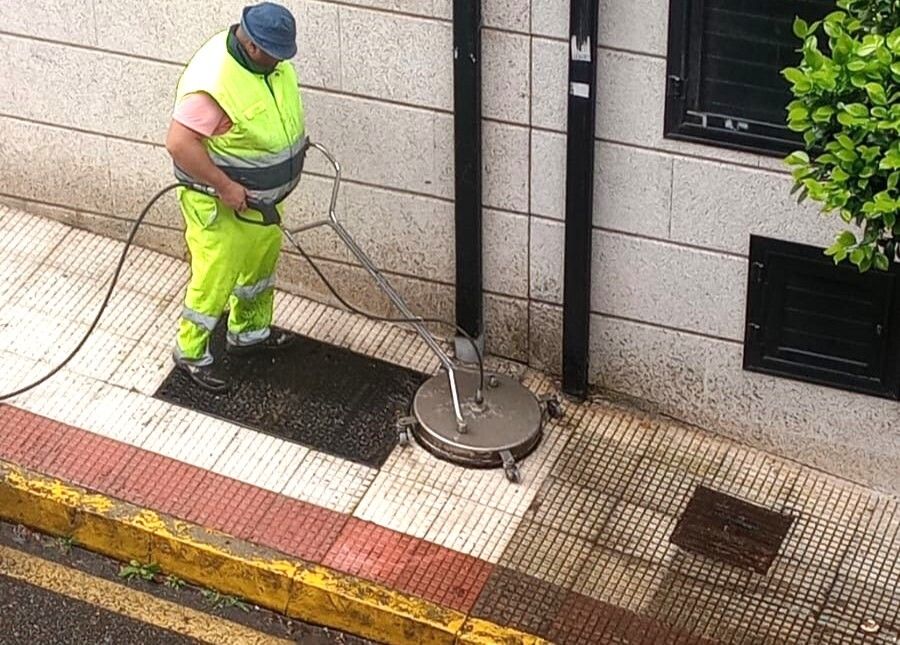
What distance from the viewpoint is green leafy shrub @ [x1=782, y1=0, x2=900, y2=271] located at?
14.5ft

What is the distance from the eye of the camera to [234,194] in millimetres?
6762

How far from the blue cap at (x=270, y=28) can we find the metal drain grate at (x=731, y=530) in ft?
8.17

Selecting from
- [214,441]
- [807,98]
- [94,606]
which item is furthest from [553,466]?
[807,98]

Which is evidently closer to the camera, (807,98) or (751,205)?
(807,98)

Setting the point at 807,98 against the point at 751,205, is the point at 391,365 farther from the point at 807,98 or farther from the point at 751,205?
the point at 807,98

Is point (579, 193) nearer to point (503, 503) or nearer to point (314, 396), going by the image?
point (503, 503)

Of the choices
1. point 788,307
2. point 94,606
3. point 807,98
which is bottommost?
point 94,606

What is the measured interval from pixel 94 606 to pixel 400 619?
1.22 m

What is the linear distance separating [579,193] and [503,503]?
131cm

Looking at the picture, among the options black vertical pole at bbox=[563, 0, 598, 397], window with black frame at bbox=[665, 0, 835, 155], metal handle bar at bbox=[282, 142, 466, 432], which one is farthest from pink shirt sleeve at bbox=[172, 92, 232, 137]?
window with black frame at bbox=[665, 0, 835, 155]

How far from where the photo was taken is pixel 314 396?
7.49m

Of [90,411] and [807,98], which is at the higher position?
[807,98]

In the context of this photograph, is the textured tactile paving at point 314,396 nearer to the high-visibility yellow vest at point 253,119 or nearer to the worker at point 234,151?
the worker at point 234,151

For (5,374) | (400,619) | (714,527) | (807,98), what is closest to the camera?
(807,98)
